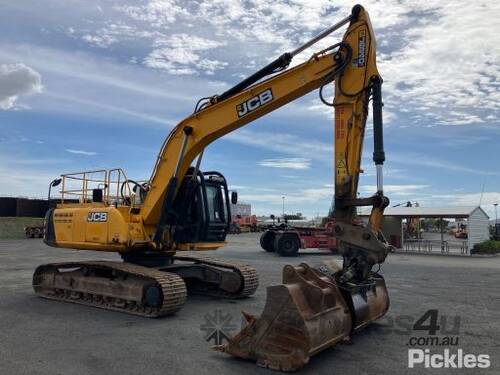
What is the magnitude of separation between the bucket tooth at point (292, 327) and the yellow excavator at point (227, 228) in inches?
0.5

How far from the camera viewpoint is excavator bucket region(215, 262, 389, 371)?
620cm

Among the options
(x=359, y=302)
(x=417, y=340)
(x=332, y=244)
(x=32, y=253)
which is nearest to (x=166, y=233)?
(x=359, y=302)

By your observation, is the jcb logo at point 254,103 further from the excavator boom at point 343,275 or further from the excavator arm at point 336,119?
the excavator boom at point 343,275

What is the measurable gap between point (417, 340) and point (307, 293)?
7.56 ft

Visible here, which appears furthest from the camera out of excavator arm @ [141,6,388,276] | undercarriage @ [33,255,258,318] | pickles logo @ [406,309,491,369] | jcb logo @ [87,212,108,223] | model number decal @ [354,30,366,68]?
jcb logo @ [87,212,108,223]

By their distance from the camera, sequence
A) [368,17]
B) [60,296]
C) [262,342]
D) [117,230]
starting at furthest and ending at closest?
[60,296]
[117,230]
[368,17]
[262,342]

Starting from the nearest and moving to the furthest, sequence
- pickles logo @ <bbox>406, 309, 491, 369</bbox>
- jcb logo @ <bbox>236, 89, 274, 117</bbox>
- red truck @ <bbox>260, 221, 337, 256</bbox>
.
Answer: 1. pickles logo @ <bbox>406, 309, 491, 369</bbox>
2. jcb logo @ <bbox>236, 89, 274, 117</bbox>
3. red truck @ <bbox>260, 221, 337, 256</bbox>

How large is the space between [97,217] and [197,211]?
7.12 ft

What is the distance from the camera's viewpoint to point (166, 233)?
424 inches

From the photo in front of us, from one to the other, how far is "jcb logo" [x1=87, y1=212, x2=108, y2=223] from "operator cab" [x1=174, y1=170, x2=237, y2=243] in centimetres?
150

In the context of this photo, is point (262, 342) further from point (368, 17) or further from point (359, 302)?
point (368, 17)

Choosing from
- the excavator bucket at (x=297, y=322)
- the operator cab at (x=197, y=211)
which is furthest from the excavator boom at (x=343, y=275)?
the operator cab at (x=197, y=211)

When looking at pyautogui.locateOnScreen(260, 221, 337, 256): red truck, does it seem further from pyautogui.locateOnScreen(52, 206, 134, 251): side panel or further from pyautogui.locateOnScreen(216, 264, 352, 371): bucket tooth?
pyautogui.locateOnScreen(216, 264, 352, 371): bucket tooth

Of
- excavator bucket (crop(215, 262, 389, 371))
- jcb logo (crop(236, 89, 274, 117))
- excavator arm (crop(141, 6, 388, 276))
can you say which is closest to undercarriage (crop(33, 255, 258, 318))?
excavator arm (crop(141, 6, 388, 276))
